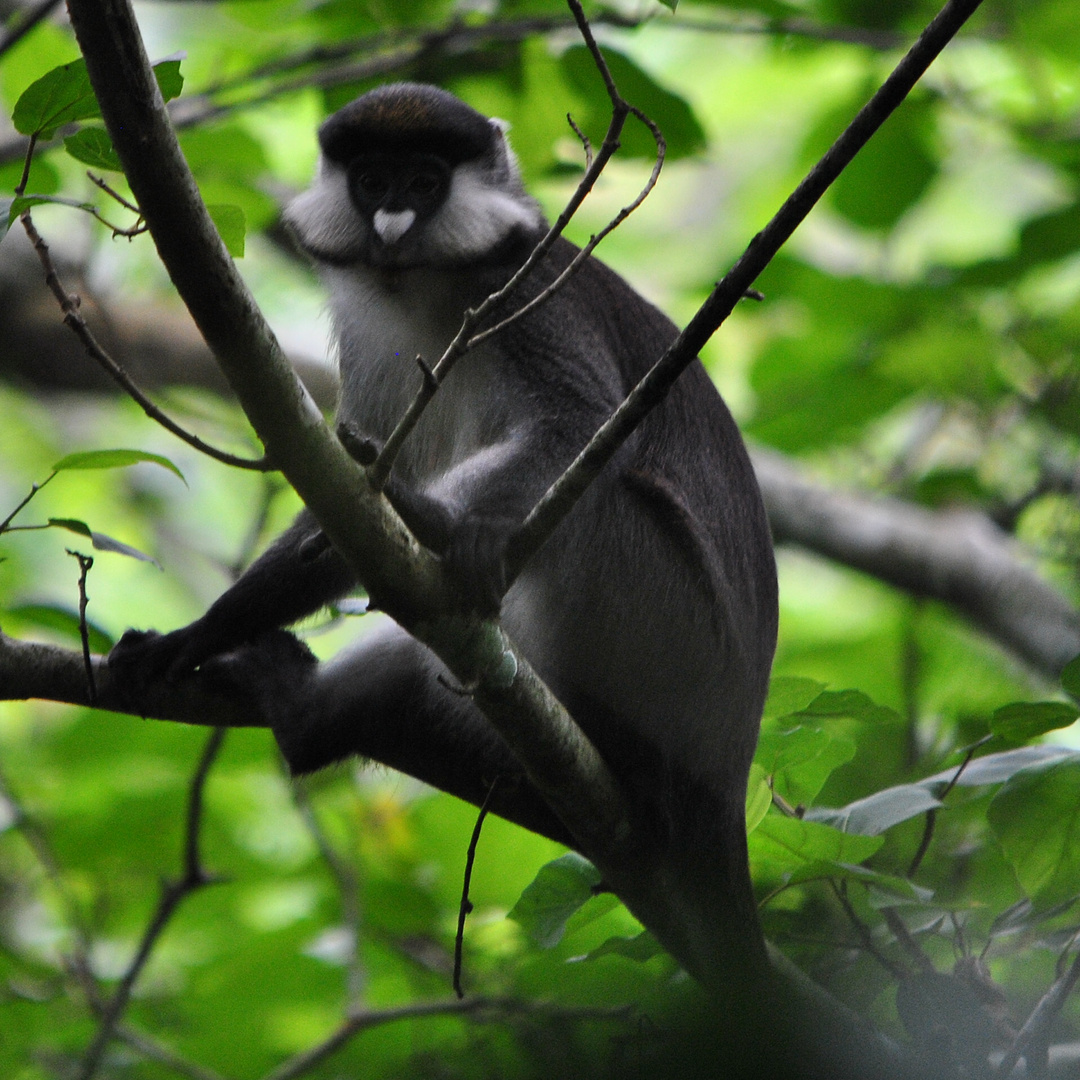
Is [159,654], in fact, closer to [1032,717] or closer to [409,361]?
[409,361]

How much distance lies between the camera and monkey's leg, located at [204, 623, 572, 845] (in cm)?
346

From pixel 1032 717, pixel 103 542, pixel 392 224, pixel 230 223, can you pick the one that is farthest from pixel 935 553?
pixel 230 223

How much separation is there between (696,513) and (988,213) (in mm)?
11380

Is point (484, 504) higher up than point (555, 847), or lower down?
higher up

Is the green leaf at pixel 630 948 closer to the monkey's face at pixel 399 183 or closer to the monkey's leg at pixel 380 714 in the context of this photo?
the monkey's leg at pixel 380 714

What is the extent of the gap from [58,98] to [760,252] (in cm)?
125

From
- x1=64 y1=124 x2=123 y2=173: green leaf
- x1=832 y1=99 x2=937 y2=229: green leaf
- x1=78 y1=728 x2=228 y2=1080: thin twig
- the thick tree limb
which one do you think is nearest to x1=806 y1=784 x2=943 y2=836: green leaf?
x1=78 y1=728 x2=228 y2=1080: thin twig

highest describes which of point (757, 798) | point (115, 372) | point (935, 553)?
point (935, 553)

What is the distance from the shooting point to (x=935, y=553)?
5.96 m

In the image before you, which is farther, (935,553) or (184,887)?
(935,553)

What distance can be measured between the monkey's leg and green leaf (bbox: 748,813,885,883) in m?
0.84

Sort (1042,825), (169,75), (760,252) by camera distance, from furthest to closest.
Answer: (1042,825) < (169,75) < (760,252)

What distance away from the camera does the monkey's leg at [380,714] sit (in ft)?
11.4

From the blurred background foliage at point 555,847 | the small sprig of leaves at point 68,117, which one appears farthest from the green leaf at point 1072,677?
the small sprig of leaves at point 68,117
